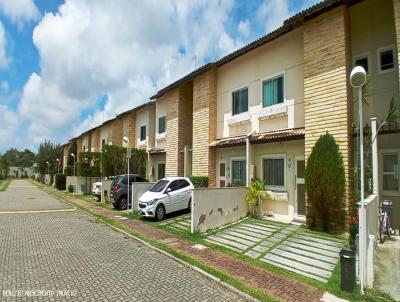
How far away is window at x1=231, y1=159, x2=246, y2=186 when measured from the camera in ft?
52.0

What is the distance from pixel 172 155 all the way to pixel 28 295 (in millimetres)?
15511

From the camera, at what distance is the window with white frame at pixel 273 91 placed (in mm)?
13953

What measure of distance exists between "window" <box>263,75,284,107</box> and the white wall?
0.24 metres

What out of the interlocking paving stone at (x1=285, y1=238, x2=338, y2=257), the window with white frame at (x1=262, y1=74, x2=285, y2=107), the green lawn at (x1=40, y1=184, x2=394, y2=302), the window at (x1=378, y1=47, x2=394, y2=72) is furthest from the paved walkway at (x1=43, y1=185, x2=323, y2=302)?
the window at (x1=378, y1=47, x2=394, y2=72)

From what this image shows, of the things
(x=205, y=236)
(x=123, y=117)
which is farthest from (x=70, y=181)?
(x=205, y=236)

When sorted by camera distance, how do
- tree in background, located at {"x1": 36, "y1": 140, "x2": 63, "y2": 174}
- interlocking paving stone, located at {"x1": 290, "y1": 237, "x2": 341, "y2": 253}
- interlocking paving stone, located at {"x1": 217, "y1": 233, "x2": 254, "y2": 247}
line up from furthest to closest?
tree in background, located at {"x1": 36, "y1": 140, "x2": 63, "y2": 174}, interlocking paving stone, located at {"x1": 217, "y1": 233, "x2": 254, "y2": 247}, interlocking paving stone, located at {"x1": 290, "y1": 237, "x2": 341, "y2": 253}

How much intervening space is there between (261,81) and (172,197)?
23.6 feet

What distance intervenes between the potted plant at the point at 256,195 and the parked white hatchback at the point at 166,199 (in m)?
3.04

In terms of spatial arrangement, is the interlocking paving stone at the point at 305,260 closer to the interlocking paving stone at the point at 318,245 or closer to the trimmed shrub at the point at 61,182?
the interlocking paving stone at the point at 318,245

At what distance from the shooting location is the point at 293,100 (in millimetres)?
13266

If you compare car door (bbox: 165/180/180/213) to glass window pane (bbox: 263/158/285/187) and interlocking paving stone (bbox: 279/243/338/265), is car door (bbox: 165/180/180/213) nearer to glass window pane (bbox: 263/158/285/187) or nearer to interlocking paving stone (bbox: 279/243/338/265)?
glass window pane (bbox: 263/158/285/187)

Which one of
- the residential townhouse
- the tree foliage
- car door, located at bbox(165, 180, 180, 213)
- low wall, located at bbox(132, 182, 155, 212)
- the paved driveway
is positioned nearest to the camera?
the paved driveway

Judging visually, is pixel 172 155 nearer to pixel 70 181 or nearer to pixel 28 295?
pixel 28 295

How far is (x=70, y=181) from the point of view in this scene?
3547cm
